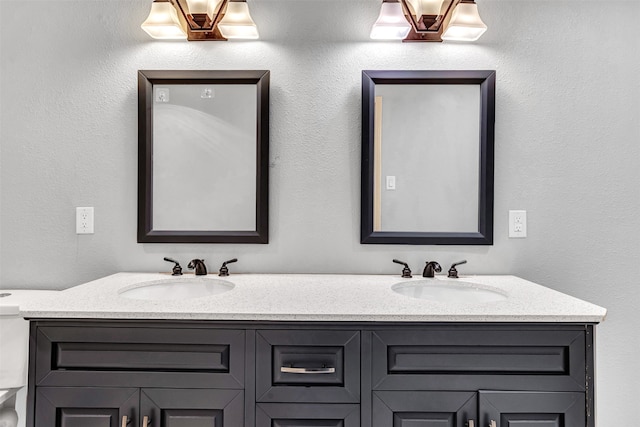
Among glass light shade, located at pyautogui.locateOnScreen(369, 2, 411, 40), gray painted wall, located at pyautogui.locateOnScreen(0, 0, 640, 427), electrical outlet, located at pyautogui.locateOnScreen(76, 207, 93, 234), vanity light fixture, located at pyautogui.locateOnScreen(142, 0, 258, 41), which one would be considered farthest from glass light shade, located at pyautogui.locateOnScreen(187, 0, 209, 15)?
electrical outlet, located at pyautogui.locateOnScreen(76, 207, 93, 234)

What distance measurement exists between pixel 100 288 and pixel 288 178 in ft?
2.80

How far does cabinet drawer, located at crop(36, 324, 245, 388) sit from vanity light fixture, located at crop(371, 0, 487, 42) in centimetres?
136

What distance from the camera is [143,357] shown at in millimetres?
1196

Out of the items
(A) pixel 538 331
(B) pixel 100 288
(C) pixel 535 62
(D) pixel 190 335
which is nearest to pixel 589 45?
(C) pixel 535 62

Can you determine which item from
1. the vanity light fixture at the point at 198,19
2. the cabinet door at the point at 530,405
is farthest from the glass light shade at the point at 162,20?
the cabinet door at the point at 530,405

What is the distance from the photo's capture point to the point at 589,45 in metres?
1.75

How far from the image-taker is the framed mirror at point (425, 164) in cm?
176

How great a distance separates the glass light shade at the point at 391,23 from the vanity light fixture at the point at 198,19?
52 cm

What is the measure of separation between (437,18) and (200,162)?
1161mm

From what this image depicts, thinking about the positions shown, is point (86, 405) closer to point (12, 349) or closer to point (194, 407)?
point (194, 407)

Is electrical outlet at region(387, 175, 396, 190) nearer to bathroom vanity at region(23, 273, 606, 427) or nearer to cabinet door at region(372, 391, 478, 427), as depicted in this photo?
bathroom vanity at region(23, 273, 606, 427)

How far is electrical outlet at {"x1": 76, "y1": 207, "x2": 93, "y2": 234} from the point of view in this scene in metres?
1.78

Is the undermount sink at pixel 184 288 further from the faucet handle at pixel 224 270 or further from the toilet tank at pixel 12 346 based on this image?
the toilet tank at pixel 12 346

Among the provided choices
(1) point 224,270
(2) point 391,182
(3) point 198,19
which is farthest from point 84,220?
(2) point 391,182
